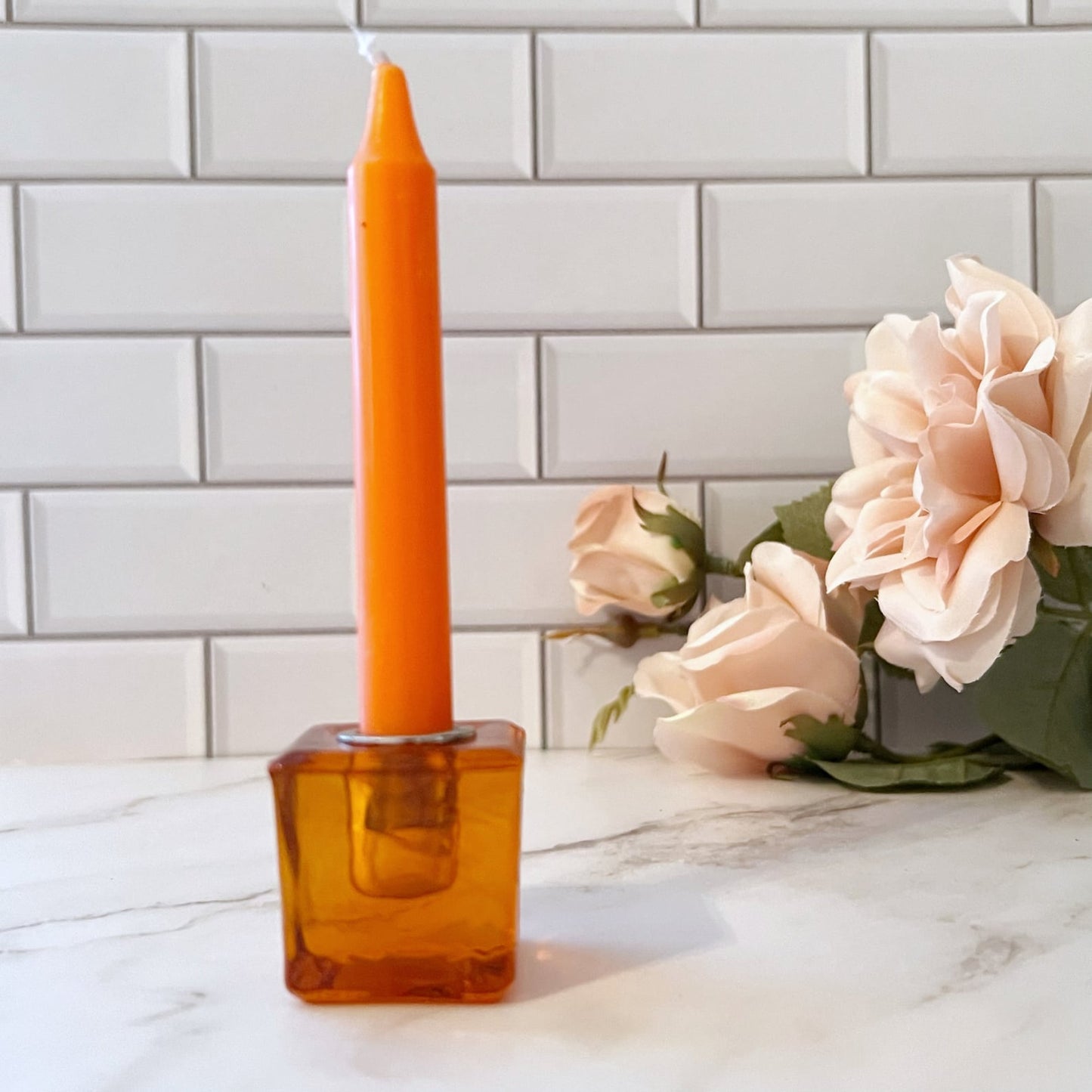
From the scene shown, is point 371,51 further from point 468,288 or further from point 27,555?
point 27,555

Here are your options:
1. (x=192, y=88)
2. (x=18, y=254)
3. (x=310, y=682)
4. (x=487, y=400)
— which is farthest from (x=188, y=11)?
(x=310, y=682)

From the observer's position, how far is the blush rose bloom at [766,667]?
461 mm

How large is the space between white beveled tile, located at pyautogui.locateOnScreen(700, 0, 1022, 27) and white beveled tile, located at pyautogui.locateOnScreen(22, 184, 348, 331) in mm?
262

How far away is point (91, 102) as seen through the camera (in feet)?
1.88

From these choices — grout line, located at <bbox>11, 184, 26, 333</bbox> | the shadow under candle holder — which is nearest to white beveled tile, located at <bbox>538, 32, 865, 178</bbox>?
grout line, located at <bbox>11, 184, 26, 333</bbox>

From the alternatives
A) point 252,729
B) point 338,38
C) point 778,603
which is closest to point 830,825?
point 778,603

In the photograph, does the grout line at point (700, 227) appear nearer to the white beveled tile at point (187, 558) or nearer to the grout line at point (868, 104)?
the grout line at point (868, 104)

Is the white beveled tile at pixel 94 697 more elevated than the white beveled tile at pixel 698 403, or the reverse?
the white beveled tile at pixel 698 403

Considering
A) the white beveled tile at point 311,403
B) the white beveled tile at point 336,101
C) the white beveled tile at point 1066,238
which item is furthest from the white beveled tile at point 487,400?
the white beveled tile at point 1066,238

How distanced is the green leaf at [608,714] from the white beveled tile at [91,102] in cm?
40

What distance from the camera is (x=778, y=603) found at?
0.48 metres

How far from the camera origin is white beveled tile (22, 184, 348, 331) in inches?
22.6

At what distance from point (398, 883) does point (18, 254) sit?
49 cm

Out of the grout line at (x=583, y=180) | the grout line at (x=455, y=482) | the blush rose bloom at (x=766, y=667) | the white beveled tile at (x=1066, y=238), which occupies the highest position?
the grout line at (x=583, y=180)
